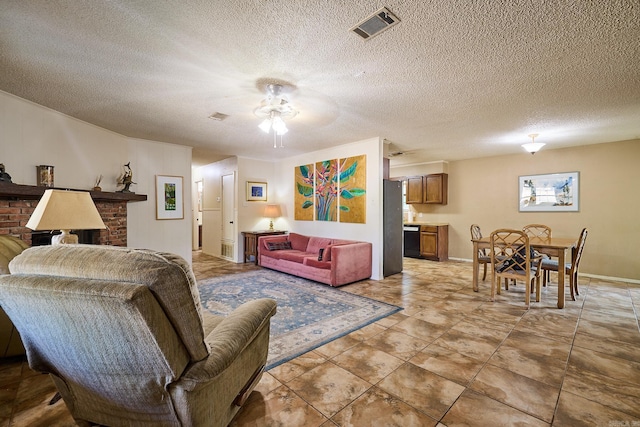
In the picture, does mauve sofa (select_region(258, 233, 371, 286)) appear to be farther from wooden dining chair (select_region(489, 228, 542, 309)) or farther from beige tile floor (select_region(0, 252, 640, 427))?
wooden dining chair (select_region(489, 228, 542, 309))

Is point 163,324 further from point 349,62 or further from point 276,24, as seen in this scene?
point 349,62

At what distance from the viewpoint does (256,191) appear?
21.2ft

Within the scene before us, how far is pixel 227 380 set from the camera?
4.50 ft

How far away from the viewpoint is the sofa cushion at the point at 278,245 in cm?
560

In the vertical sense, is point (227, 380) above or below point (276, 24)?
below

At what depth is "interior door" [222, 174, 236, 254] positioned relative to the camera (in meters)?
6.41

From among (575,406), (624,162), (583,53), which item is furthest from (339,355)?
(624,162)

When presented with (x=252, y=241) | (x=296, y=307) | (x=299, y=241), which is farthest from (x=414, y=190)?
(x=296, y=307)

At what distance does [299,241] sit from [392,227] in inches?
74.4

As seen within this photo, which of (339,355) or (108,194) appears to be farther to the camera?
(108,194)

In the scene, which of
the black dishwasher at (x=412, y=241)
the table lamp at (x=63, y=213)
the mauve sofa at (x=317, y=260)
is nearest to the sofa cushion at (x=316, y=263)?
A: the mauve sofa at (x=317, y=260)

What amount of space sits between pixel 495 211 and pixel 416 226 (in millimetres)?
1686

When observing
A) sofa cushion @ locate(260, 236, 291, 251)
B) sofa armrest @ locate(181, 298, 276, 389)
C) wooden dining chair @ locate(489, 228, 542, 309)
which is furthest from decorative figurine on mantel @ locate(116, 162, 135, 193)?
wooden dining chair @ locate(489, 228, 542, 309)

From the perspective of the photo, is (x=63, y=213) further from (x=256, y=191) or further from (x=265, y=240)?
(x=256, y=191)
